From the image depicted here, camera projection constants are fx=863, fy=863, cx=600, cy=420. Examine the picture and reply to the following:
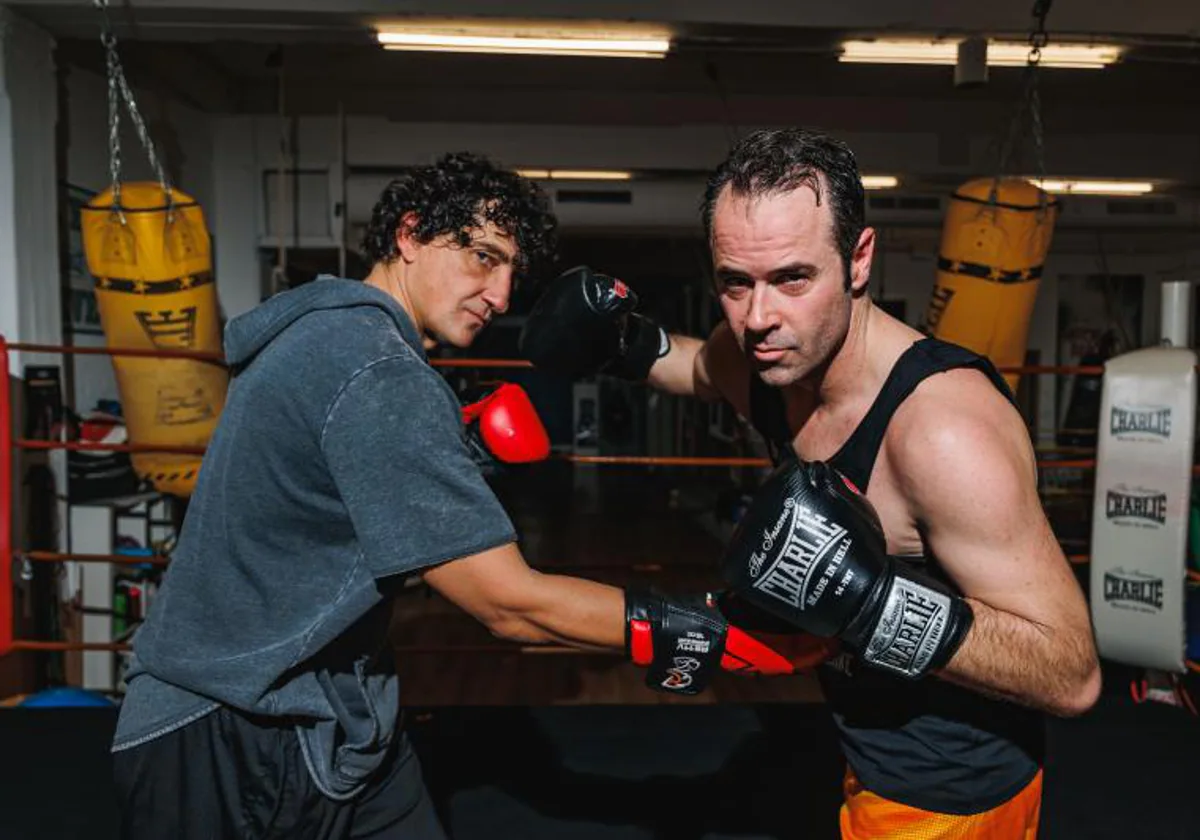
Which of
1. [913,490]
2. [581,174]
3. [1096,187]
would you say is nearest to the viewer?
[913,490]

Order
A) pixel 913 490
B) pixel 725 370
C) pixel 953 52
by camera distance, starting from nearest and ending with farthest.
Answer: pixel 913 490 → pixel 725 370 → pixel 953 52

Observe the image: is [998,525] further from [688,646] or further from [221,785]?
[221,785]

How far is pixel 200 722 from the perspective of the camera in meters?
1.04

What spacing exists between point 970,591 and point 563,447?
1329 cm

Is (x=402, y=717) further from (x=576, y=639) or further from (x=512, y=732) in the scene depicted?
(x=512, y=732)

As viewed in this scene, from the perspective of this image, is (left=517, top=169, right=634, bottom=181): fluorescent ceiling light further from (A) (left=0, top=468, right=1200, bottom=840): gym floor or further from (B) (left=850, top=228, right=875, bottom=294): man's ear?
(B) (left=850, top=228, right=875, bottom=294): man's ear

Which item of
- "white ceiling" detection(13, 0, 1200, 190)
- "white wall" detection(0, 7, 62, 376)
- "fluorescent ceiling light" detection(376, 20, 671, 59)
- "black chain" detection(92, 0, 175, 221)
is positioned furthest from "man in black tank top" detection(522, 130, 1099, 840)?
"white wall" detection(0, 7, 62, 376)

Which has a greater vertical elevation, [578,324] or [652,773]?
[578,324]

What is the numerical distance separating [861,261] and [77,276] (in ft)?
11.7

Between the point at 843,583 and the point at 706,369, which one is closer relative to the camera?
the point at 843,583

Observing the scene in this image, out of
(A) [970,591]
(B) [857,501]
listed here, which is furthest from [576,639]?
(A) [970,591]

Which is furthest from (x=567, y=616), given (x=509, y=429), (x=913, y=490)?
(x=509, y=429)

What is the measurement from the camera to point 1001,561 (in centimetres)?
99

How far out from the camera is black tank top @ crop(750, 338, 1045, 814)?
1.09 meters
